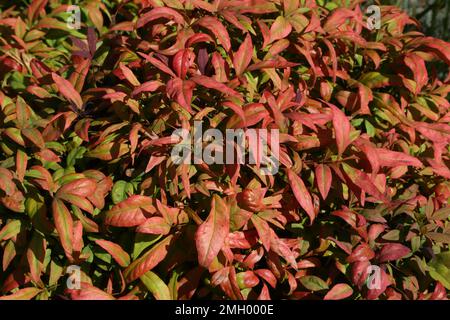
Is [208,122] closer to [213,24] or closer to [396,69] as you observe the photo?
[213,24]

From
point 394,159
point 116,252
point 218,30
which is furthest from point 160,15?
point 394,159

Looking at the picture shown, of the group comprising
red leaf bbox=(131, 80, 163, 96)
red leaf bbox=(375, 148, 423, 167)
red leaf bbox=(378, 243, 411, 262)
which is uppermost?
red leaf bbox=(131, 80, 163, 96)

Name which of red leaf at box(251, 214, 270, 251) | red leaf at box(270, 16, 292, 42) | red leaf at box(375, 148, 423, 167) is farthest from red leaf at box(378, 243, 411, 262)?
red leaf at box(270, 16, 292, 42)

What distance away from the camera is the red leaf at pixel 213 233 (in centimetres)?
151

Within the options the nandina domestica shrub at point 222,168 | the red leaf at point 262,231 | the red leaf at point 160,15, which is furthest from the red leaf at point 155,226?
the red leaf at point 160,15

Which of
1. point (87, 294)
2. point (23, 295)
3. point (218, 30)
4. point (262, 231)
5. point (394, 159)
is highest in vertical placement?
point (218, 30)

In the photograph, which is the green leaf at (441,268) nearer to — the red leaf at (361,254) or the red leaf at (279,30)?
the red leaf at (361,254)

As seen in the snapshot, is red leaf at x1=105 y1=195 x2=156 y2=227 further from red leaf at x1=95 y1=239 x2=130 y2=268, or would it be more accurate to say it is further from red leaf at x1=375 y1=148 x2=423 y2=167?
red leaf at x1=375 y1=148 x2=423 y2=167

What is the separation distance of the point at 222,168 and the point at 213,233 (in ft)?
0.80

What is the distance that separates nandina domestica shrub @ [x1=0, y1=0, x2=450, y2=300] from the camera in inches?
65.6

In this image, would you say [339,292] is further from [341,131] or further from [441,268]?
[341,131]

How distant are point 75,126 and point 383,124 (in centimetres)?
108

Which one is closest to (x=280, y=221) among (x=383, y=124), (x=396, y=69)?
(x=383, y=124)

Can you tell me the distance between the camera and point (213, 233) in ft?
5.08
